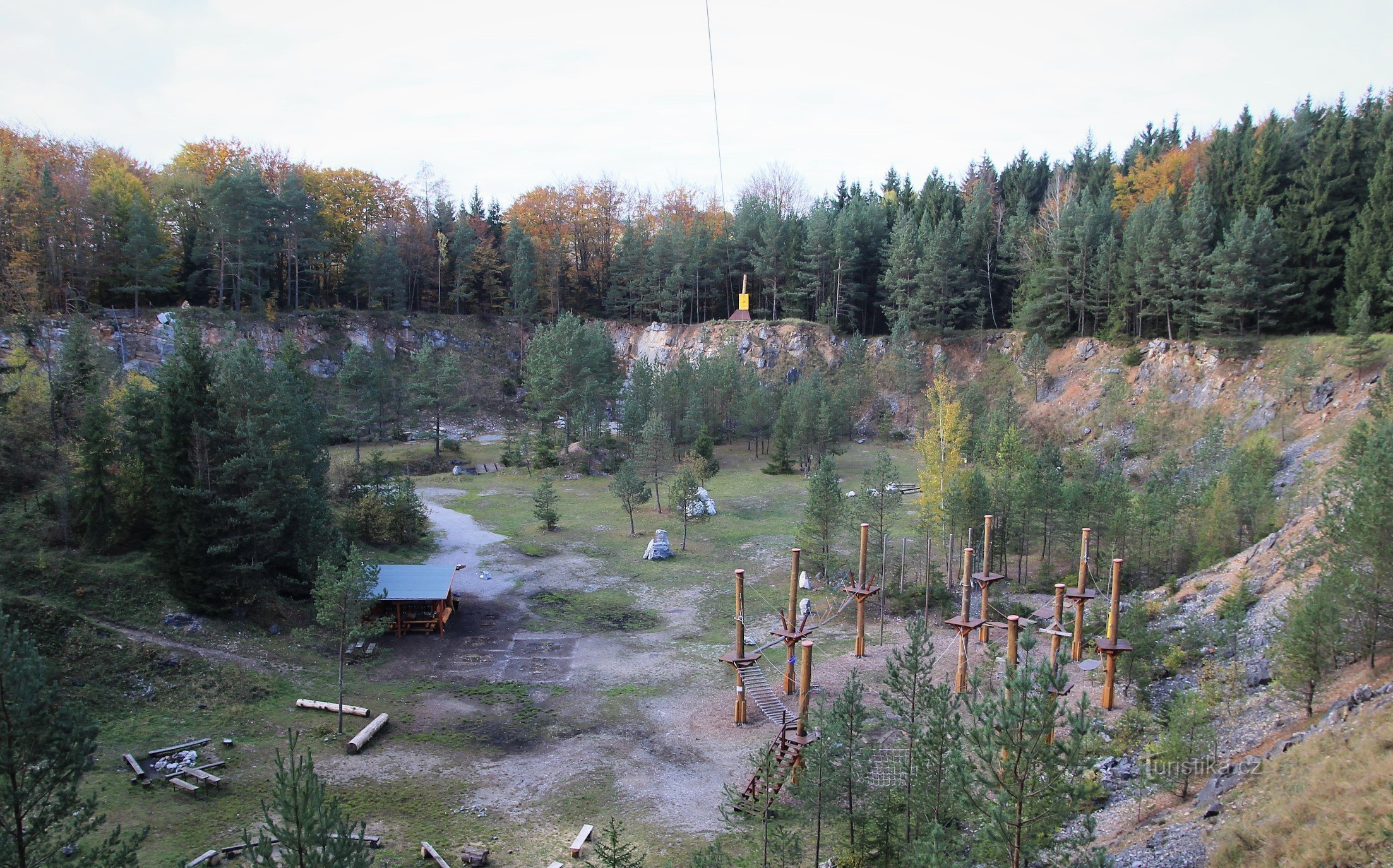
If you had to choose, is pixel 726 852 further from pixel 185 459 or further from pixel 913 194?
pixel 913 194

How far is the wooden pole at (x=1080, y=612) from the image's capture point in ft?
74.9

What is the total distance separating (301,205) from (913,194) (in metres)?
65.7

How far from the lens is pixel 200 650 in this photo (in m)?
23.8

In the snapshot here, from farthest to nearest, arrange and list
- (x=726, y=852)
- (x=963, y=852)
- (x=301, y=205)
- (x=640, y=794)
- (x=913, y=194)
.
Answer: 1. (x=913, y=194)
2. (x=301, y=205)
3. (x=640, y=794)
4. (x=726, y=852)
5. (x=963, y=852)

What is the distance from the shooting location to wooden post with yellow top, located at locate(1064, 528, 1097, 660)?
2269 centimetres

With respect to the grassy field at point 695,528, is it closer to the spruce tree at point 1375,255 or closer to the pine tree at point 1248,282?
the pine tree at point 1248,282

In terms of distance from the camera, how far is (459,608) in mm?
31344

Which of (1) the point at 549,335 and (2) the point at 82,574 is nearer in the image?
(2) the point at 82,574

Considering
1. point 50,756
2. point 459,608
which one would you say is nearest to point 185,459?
point 459,608

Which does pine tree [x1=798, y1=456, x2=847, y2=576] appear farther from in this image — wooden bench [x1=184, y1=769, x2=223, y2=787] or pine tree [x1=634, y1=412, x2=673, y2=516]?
wooden bench [x1=184, y1=769, x2=223, y2=787]

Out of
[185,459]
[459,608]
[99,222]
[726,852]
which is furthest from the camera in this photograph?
[99,222]

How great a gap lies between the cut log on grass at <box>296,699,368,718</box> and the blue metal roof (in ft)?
19.2

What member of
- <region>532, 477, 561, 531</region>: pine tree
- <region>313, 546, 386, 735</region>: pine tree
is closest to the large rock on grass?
<region>532, 477, 561, 531</region>: pine tree

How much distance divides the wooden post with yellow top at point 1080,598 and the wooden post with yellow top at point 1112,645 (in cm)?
86
